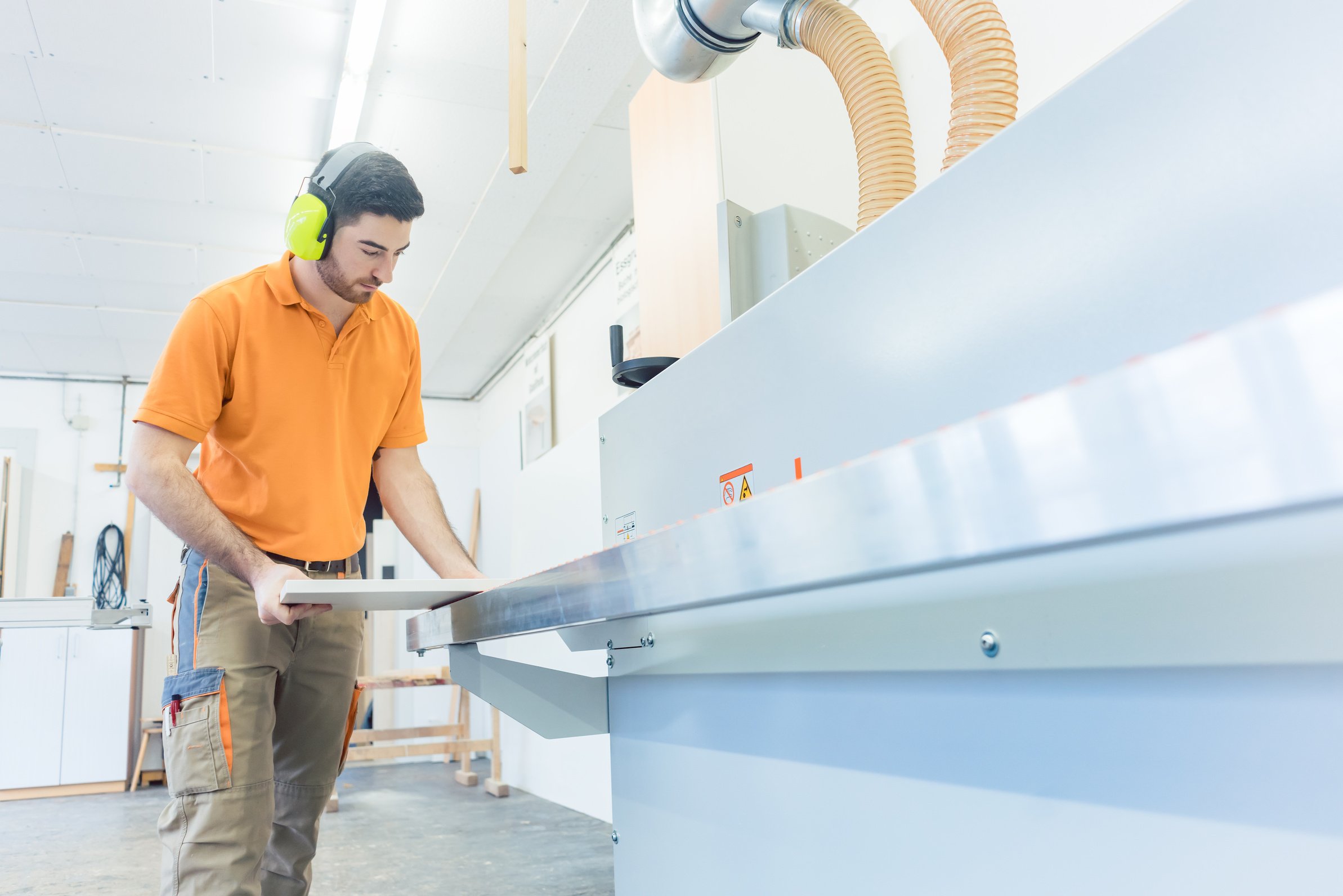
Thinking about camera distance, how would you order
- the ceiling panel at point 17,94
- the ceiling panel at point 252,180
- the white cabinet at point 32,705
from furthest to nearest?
the white cabinet at point 32,705 < the ceiling panel at point 252,180 < the ceiling panel at point 17,94

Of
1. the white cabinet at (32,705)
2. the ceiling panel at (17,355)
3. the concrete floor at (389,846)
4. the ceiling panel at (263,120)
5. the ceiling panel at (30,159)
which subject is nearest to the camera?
the concrete floor at (389,846)

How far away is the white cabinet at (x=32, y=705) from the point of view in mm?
4527

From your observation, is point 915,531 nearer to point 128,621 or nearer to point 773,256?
point 773,256

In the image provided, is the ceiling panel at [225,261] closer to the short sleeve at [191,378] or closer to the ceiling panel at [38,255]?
the ceiling panel at [38,255]

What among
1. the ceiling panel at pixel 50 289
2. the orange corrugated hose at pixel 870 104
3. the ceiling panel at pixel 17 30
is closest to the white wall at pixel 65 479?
the ceiling panel at pixel 50 289

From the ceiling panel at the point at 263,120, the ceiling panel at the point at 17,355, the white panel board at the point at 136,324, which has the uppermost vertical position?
the ceiling panel at the point at 263,120

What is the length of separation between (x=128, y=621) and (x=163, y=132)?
3.06 meters

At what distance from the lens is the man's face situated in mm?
1332

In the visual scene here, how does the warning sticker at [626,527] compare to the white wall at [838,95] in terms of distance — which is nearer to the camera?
the warning sticker at [626,527]

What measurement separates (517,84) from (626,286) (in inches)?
90.7

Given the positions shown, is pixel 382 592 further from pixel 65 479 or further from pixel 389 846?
pixel 65 479

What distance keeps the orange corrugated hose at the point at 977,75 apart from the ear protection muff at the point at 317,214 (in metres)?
0.88

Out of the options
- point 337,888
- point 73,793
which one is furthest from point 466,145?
point 73,793

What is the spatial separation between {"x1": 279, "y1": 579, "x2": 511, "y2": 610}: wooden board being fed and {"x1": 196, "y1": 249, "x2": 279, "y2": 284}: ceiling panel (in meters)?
3.48
